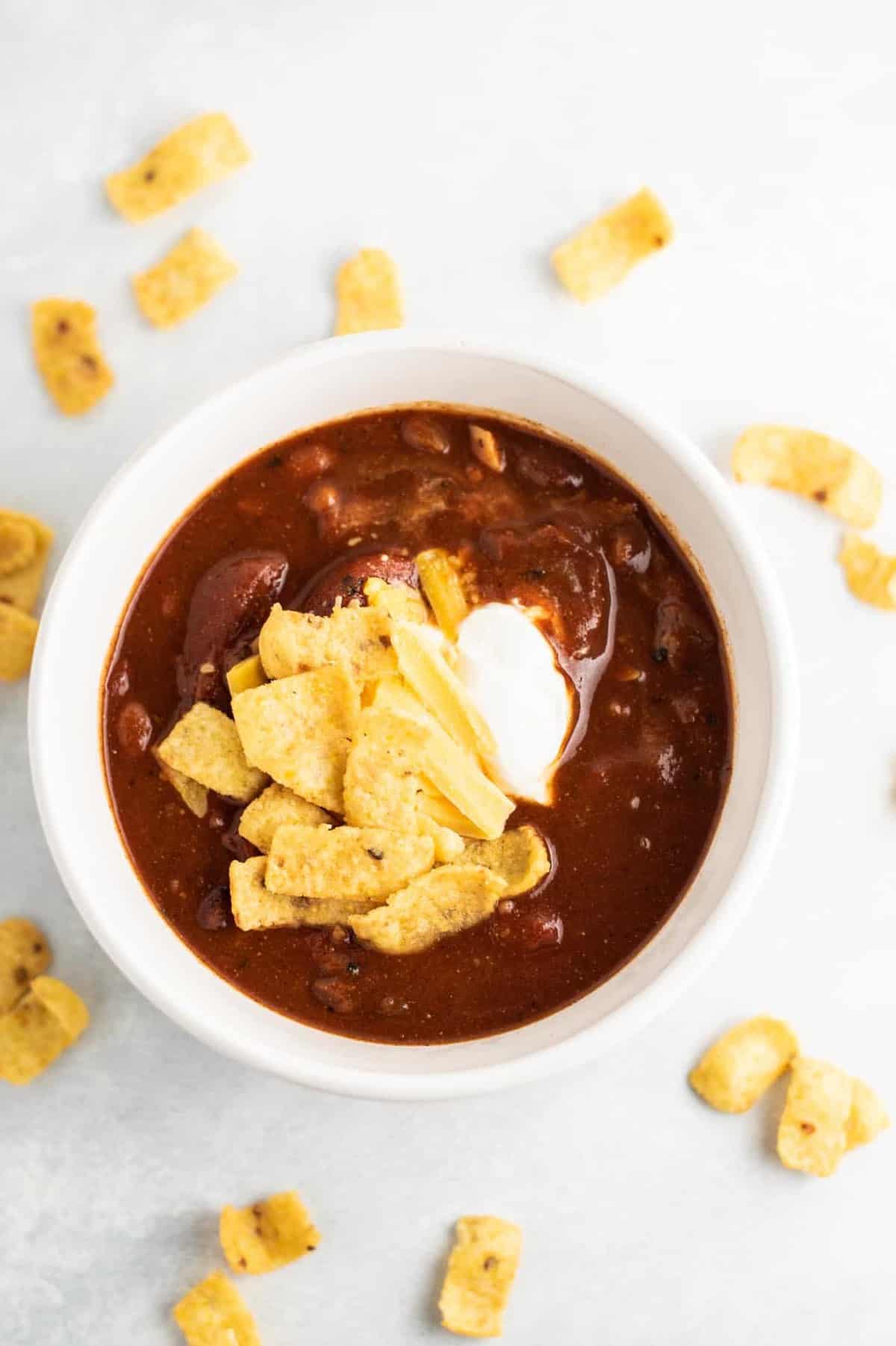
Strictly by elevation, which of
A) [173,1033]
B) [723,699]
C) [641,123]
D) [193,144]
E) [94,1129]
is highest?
[641,123]

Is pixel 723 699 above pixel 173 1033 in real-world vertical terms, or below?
above

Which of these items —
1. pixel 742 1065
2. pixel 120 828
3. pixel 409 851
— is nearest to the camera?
pixel 409 851

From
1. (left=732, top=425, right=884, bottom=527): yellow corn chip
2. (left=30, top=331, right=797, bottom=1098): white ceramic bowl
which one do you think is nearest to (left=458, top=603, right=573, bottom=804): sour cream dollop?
(left=30, top=331, right=797, bottom=1098): white ceramic bowl

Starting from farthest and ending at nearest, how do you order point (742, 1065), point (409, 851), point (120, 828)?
point (742, 1065) → point (120, 828) → point (409, 851)

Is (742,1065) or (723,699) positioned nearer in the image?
(723,699)

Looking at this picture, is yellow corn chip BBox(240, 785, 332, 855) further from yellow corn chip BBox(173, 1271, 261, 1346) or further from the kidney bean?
yellow corn chip BBox(173, 1271, 261, 1346)

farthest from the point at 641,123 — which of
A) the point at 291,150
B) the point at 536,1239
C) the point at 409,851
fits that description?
the point at 536,1239

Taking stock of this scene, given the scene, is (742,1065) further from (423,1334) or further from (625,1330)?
(423,1334)
